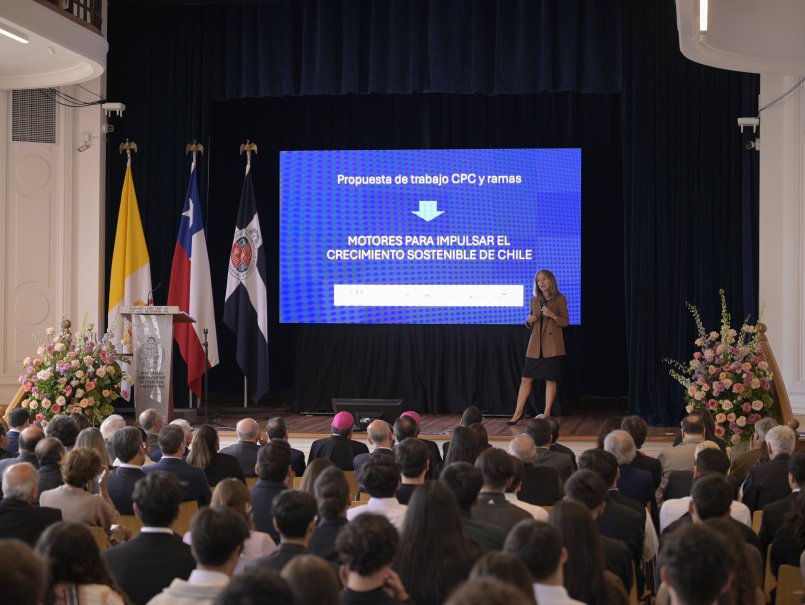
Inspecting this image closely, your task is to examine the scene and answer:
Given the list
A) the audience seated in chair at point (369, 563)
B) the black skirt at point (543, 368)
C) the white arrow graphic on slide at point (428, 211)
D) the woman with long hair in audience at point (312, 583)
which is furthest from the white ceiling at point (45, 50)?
the woman with long hair in audience at point (312, 583)

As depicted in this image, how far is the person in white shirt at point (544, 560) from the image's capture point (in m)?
2.73

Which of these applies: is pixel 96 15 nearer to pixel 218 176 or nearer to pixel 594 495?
pixel 218 176

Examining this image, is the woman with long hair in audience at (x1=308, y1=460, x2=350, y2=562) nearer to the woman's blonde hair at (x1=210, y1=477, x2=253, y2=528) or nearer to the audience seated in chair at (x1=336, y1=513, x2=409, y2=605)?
the woman's blonde hair at (x1=210, y1=477, x2=253, y2=528)

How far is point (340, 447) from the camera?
6.33 meters

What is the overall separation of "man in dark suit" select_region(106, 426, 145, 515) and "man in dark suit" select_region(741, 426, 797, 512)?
116 inches

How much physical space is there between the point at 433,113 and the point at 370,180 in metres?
1.44

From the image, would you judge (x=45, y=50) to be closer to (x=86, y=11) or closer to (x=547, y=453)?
(x=86, y=11)

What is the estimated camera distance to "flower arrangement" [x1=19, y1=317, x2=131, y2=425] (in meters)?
9.09

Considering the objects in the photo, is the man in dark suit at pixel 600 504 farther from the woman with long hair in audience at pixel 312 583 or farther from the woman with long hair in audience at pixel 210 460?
the woman with long hair in audience at pixel 210 460

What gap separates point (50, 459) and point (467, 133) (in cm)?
791

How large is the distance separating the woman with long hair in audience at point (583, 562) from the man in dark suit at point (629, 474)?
2133 millimetres

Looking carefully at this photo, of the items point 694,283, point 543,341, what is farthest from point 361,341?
point 694,283

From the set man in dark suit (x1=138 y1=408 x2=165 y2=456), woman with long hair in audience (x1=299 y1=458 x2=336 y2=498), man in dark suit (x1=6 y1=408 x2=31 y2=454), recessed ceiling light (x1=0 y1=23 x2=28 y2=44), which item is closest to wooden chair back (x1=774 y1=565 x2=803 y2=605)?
woman with long hair in audience (x1=299 y1=458 x2=336 y2=498)

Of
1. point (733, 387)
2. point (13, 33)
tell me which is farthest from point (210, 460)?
point (13, 33)
